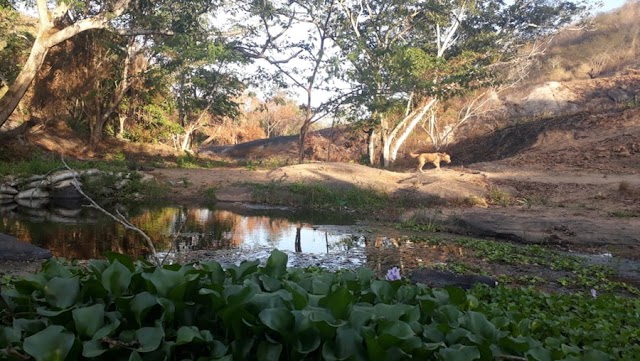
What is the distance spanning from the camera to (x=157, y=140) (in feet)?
94.0

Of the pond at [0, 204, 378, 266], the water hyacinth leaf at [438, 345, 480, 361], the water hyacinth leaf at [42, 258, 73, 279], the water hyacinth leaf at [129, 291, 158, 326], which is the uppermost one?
the water hyacinth leaf at [42, 258, 73, 279]

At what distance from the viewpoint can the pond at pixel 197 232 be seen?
8.51m

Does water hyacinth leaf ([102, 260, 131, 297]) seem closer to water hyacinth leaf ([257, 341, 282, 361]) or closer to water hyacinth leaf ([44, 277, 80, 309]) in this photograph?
water hyacinth leaf ([44, 277, 80, 309])

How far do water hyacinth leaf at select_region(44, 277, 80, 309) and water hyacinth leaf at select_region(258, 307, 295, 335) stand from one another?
0.66m

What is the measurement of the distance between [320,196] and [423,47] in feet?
47.2

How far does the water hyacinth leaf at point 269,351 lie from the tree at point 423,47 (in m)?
22.4

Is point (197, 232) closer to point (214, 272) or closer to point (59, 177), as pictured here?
point (59, 177)

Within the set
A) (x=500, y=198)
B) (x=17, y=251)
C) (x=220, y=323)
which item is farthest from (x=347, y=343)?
(x=500, y=198)

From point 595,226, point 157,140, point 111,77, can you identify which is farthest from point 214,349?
point 157,140

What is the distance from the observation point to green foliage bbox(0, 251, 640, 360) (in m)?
1.62

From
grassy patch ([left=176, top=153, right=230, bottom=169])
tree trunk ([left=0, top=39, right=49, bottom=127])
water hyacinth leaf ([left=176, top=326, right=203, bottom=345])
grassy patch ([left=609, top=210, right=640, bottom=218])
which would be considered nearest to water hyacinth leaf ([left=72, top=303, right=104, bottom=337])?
water hyacinth leaf ([left=176, top=326, right=203, bottom=345])

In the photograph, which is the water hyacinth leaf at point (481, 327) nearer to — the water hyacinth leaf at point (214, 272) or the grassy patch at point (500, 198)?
the water hyacinth leaf at point (214, 272)

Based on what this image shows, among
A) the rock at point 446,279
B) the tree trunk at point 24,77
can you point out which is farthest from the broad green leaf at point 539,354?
the tree trunk at point 24,77

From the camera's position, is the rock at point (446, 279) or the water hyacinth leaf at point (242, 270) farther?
the rock at point (446, 279)
